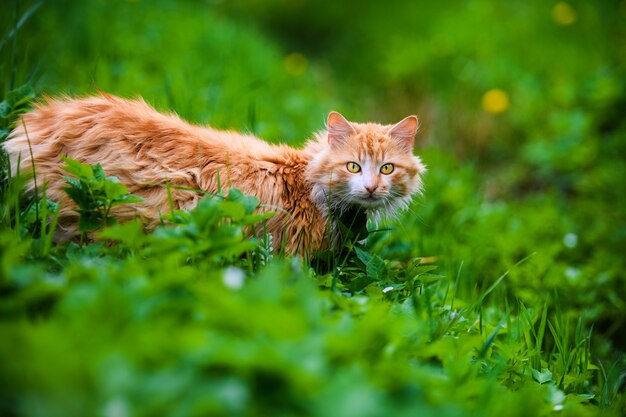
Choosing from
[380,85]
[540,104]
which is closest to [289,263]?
[540,104]

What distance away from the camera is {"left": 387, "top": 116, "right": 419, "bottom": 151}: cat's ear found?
2.62 m

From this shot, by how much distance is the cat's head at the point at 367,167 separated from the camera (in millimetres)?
2451

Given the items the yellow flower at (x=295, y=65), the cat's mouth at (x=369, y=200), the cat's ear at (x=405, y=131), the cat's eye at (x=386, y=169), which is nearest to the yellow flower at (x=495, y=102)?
the yellow flower at (x=295, y=65)

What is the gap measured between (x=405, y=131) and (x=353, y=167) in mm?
344

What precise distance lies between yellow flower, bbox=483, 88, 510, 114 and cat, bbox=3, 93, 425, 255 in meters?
3.18

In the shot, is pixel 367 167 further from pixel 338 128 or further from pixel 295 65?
pixel 295 65

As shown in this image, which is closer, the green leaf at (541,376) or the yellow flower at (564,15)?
the green leaf at (541,376)

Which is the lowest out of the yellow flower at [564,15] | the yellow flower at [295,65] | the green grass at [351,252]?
the green grass at [351,252]

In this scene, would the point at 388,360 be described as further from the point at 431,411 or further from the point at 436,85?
the point at 436,85

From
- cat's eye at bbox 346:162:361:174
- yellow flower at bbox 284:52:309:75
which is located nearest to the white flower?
cat's eye at bbox 346:162:361:174

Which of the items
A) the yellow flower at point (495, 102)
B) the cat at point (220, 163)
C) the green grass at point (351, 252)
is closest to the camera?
the green grass at point (351, 252)

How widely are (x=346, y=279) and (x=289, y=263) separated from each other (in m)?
0.42

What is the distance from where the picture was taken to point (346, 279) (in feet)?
7.55

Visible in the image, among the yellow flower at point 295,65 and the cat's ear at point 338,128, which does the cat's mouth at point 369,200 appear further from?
the yellow flower at point 295,65
